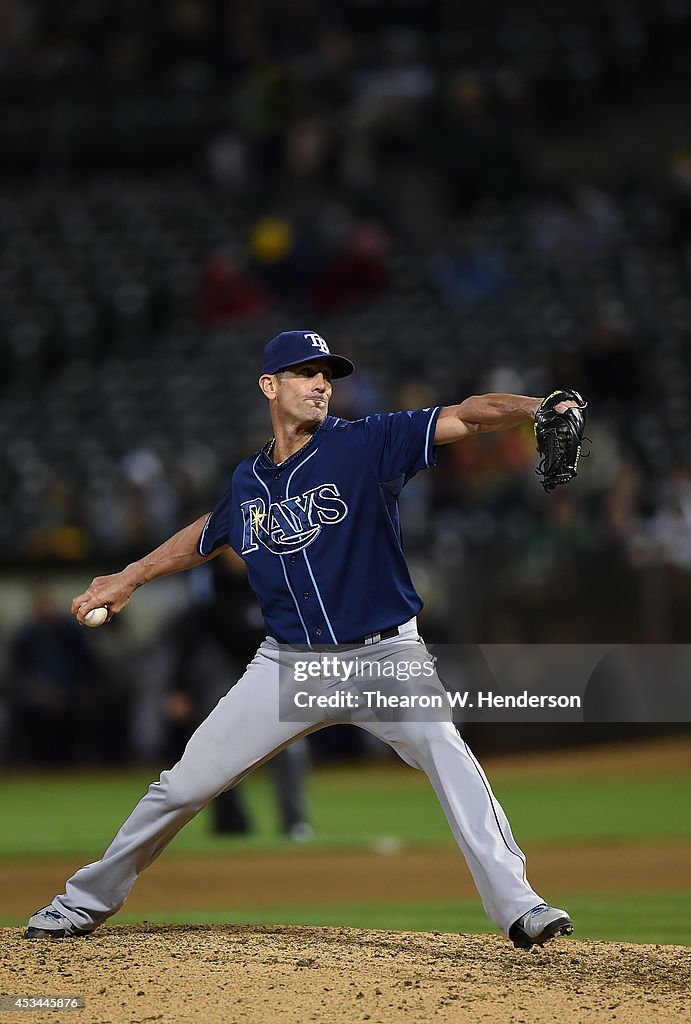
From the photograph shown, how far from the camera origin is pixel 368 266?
16641 mm

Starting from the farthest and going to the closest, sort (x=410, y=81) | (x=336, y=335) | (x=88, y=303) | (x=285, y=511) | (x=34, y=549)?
(x=410, y=81) < (x=88, y=303) < (x=336, y=335) < (x=34, y=549) < (x=285, y=511)

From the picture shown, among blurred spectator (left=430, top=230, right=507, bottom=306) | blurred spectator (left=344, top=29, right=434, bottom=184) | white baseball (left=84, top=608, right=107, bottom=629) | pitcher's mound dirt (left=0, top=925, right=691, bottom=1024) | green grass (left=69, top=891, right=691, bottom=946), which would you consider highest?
blurred spectator (left=344, top=29, right=434, bottom=184)

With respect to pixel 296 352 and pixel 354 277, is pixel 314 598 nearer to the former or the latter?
pixel 296 352

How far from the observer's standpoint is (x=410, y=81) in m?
18.7

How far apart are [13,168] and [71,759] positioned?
10316mm

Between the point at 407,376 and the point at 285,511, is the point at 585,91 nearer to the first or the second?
the point at 407,376

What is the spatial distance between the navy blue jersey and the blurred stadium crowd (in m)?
7.50

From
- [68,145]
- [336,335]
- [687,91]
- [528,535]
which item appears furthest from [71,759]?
[687,91]

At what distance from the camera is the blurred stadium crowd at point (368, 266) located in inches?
504

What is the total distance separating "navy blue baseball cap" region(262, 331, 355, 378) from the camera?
197 inches

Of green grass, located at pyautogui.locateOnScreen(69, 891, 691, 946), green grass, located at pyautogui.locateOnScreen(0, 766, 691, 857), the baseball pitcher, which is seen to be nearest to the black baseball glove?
the baseball pitcher

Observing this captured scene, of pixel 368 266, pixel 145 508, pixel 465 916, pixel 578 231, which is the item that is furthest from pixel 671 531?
pixel 465 916

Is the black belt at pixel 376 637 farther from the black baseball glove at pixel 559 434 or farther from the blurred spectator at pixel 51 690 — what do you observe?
the blurred spectator at pixel 51 690

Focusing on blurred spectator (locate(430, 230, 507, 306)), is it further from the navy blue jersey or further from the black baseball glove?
the black baseball glove
